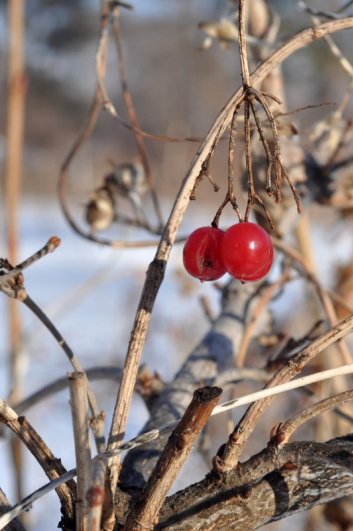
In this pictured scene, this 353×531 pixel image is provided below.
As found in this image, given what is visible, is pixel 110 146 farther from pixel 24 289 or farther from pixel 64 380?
pixel 24 289

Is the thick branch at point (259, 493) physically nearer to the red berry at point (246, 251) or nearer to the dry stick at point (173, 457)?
the dry stick at point (173, 457)

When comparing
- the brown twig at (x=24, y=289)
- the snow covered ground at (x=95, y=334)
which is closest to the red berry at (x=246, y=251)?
the brown twig at (x=24, y=289)

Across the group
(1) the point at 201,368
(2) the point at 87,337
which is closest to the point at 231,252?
(1) the point at 201,368

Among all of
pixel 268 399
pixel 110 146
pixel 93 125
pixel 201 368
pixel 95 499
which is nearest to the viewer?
pixel 95 499

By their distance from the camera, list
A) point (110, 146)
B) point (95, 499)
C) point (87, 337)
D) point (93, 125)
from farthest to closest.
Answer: point (110, 146), point (87, 337), point (93, 125), point (95, 499)

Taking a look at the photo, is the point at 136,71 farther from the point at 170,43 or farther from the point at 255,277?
the point at 255,277

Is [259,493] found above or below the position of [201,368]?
below

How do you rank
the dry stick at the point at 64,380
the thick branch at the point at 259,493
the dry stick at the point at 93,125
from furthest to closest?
the dry stick at the point at 64,380
the dry stick at the point at 93,125
the thick branch at the point at 259,493
